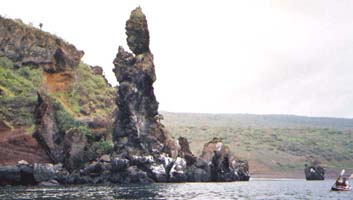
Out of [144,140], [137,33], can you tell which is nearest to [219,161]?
[144,140]

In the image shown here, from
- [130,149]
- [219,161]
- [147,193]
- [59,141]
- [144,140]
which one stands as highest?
[144,140]

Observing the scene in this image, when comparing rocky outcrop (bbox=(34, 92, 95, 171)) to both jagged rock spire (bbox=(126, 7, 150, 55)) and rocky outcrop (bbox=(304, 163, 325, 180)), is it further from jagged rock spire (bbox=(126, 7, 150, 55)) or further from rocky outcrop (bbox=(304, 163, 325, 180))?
rocky outcrop (bbox=(304, 163, 325, 180))

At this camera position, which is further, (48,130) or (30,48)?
(30,48)

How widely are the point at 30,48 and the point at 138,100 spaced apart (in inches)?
1352

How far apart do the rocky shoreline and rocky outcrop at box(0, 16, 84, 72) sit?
19.3 metres

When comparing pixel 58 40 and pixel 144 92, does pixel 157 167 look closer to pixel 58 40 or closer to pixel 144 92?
pixel 144 92

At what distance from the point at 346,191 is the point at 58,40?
81024 mm

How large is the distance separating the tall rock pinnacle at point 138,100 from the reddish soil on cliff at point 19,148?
16278 millimetres

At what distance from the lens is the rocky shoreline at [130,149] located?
366 feet

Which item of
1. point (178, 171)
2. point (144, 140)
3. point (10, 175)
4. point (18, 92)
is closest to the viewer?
A: point (10, 175)

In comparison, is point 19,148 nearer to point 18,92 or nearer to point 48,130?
point 48,130

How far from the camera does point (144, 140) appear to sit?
409ft

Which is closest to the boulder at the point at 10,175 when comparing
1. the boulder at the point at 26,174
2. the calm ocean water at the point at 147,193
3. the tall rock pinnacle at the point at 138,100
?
the boulder at the point at 26,174

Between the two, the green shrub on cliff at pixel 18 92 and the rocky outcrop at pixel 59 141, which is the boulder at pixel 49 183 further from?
the green shrub on cliff at pixel 18 92
